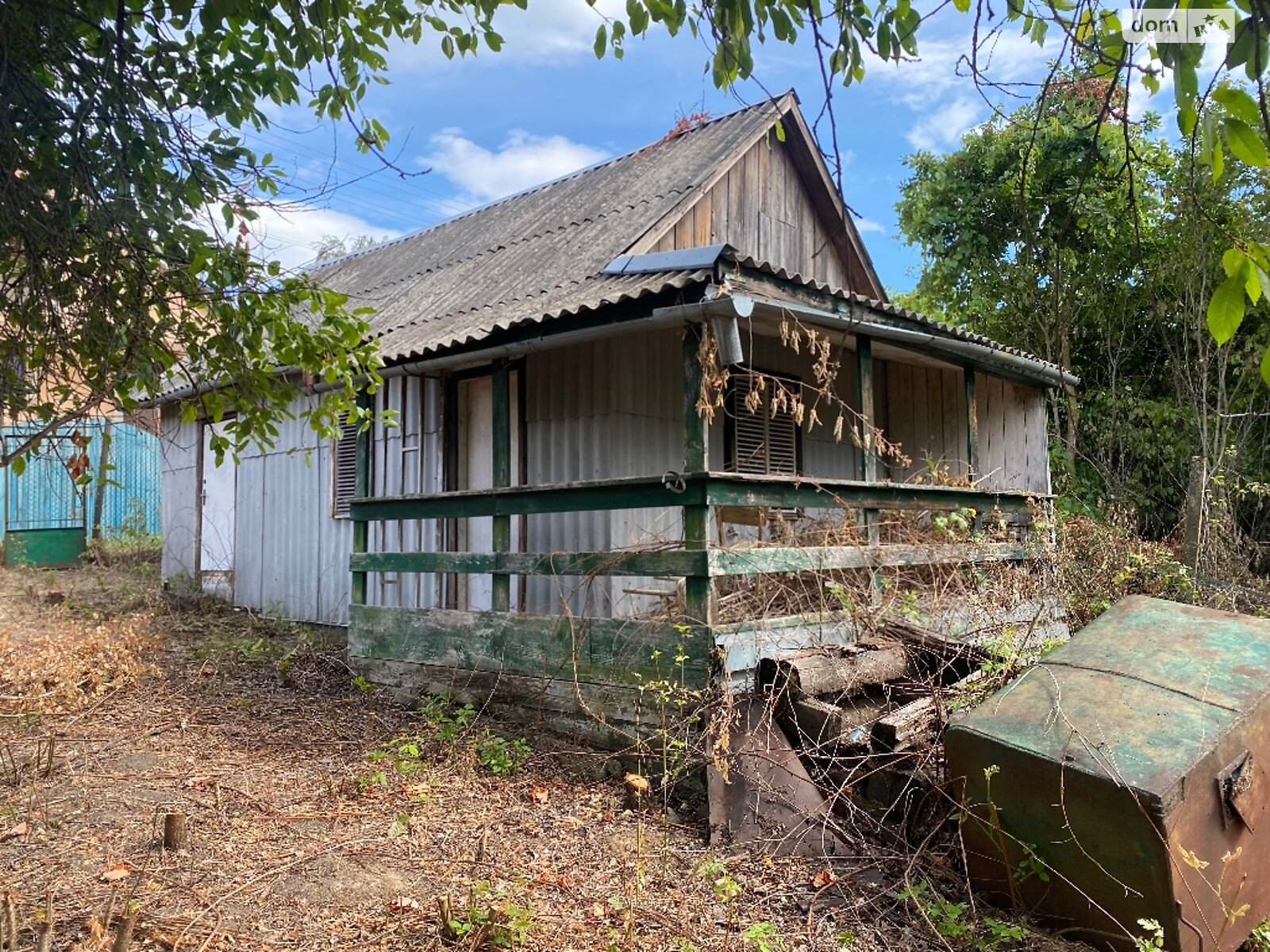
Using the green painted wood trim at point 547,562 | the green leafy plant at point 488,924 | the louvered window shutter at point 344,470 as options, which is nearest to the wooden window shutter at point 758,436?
the green painted wood trim at point 547,562

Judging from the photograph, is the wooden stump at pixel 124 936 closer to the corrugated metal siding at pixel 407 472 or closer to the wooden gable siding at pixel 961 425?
the corrugated metal siding at pixel 407 472

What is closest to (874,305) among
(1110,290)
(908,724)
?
(908,724)

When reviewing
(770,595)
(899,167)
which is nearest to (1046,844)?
(770,595)

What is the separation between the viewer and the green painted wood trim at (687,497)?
5344mm

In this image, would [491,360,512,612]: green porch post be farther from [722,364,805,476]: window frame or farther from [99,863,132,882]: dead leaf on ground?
[99,863,132,882]: dead leaf on ground

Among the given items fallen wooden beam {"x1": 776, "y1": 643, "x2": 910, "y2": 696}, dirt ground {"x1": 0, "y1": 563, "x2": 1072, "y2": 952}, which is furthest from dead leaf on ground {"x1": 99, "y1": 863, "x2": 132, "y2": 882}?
fallen wooden beam {"x1": 776, "y1": 643, "x2": 910, "y2": 696}

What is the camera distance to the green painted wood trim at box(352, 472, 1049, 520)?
17.5 feet

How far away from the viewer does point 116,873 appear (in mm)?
3900

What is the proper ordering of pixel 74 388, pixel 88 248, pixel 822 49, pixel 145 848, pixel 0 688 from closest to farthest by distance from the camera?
pixel 822 49 < pixel 145 848 < pixel 88 248 < pixel 74 388 < pixel 0 688

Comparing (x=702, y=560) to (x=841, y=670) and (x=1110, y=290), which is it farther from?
(x=1110, y=290)

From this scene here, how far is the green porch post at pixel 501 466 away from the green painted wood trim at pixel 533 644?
0.16 meters

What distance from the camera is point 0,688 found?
6.55 meters

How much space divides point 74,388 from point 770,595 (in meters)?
4.51

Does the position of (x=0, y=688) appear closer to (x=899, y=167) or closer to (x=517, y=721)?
(x=517, y=721)
